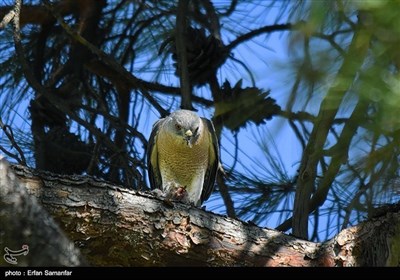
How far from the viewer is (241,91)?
5.46 metres

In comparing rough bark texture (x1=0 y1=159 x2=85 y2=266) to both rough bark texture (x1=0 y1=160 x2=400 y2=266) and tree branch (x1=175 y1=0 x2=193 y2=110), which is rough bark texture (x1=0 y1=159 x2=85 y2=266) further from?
tree branch (x1=175 y1=0 x2=193 y2=110)

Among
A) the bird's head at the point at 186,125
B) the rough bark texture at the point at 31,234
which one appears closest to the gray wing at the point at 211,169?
the bird's head at the point at 186,125

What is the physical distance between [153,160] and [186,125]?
2.19 ft

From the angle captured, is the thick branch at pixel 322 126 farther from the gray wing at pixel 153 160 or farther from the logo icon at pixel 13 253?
the gray wing at pixel 153 160

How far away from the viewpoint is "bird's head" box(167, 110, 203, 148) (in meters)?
5.65

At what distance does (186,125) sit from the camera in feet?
18.7

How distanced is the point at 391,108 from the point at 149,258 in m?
1.97

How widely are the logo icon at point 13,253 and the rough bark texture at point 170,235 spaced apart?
3.35 ft

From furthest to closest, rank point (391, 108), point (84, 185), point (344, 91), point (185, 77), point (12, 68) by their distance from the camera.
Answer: point (12, 68) < point (185, 77) < point (84, 185) < point (344, 91) < point (391, 108)

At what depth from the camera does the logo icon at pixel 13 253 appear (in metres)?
2.48

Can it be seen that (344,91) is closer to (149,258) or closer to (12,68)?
(149,258)

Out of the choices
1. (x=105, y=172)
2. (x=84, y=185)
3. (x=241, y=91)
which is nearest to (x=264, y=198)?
(x=241, y=91)

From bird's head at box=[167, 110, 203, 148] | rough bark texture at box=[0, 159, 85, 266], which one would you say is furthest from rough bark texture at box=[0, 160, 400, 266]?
bird's head at box=[167, 110, 203, 148]

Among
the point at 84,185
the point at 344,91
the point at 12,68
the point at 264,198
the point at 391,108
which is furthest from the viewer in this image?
the point at 12,68
